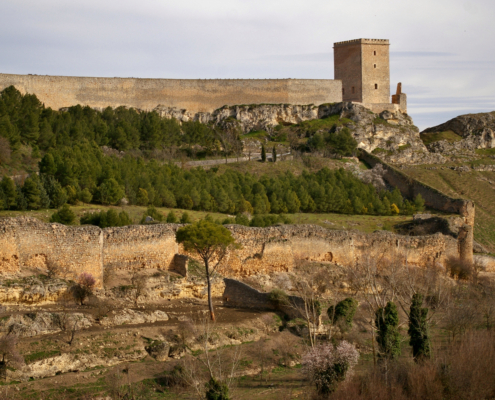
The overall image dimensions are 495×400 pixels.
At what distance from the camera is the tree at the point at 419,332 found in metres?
16.1

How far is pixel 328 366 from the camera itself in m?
14.5

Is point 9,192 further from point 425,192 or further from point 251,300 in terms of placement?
point 425,192

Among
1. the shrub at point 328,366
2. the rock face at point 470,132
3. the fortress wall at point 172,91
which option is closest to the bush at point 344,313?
the shrub at point 328,366

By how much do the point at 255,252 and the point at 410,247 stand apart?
22.3ft

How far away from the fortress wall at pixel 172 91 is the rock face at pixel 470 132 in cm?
881

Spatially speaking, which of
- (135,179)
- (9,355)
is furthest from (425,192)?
(9,355)

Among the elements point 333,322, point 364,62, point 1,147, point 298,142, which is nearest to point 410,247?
point 333,322

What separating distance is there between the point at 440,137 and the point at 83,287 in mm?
38906

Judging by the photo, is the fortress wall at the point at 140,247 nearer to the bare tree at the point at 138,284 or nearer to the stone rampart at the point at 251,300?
the bare tree at the point at 138,284

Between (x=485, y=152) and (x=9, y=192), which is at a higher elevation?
(x=485, y=152)

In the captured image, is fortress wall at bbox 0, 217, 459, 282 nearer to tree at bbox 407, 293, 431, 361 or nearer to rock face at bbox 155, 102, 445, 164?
tree at bbox 407, 293, 431, 361

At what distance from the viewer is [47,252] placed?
17875 mm

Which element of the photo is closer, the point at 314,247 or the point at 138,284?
the point at 138,284

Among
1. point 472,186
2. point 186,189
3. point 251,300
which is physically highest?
point 186,189
